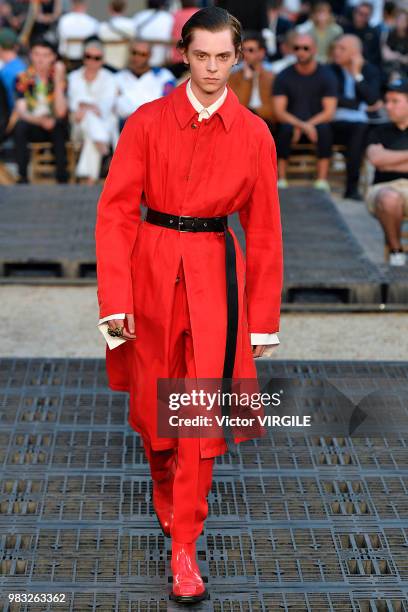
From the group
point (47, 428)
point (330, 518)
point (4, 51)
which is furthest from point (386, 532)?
point (4, 51)

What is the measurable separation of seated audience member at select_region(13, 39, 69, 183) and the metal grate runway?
544cm

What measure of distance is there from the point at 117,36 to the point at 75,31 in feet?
1.57

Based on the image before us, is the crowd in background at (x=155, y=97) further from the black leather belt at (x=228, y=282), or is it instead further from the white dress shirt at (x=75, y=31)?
the black leather belt at (x=228, y=282)

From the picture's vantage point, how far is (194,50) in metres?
4.05

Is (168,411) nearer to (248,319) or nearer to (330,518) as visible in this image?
A: (248,319)

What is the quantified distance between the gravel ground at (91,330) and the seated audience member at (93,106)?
329 centimetres

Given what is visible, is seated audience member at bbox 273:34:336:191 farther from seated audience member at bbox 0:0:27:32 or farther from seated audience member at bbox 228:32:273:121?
seated audience member at bbox 0:0:27:32

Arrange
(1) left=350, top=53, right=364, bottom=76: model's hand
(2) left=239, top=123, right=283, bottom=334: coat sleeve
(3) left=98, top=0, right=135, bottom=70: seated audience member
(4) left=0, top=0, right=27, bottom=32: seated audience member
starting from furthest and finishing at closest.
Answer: (4) left=0, top=0, right=27, bottom=32: seated audience member, (3) left=98, top=0, right=135, bottom=70: seated audience member, (1) left=350, top=53, right=364, bottom=76: model's hand, (2) left=239, top=123, right=283, bottom=334: coat sleeve

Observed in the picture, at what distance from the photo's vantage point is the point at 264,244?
4324 mm

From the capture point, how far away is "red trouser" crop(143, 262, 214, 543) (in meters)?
4.19

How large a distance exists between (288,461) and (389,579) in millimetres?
1042

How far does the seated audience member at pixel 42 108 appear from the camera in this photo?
11.1 metres

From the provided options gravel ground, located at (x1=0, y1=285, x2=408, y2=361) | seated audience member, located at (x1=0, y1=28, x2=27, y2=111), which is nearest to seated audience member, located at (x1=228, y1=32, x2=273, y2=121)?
seated audience member, located at (x1=0, y1=28, x2=27, y2=111)

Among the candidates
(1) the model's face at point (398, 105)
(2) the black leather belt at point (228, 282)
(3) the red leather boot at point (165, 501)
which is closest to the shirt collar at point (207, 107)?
(2) the black leather belt at point (228, 282)
